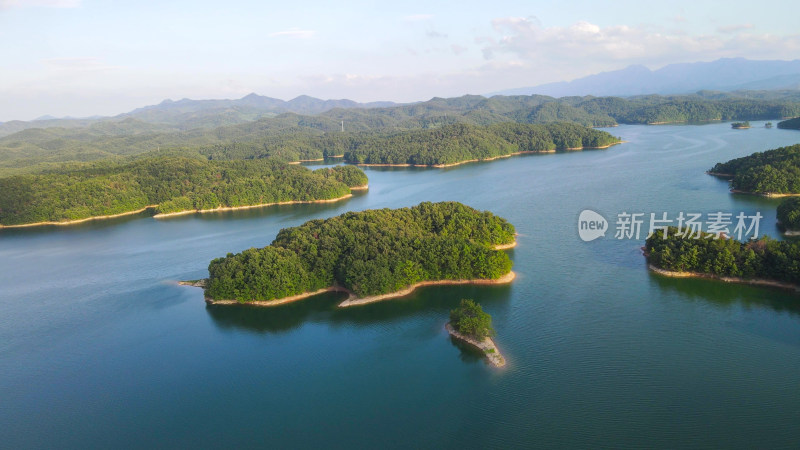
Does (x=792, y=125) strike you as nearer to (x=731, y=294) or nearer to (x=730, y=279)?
(x=730, y=279)

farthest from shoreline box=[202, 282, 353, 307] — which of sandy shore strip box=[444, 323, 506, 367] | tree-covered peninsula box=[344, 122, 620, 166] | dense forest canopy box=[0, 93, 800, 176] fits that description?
dense forest canopy box=[0, 93, 800, 176]

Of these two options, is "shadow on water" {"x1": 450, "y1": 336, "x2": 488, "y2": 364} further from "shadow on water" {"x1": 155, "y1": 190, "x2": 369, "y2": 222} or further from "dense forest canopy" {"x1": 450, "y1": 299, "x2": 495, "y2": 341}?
"shadow on water" {"x1": 155, "y1": 190, "x2": 369, "y2": 222}

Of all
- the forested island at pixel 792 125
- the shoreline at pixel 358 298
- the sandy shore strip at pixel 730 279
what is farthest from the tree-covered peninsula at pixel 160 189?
the forested island at pixel 792 125

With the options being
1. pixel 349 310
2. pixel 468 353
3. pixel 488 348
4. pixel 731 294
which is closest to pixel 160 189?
pixel 349 310

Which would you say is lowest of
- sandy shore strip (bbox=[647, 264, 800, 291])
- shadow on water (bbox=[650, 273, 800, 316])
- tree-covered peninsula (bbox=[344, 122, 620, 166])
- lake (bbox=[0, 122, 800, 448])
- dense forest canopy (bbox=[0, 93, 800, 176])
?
lake (bbox=[0, 122, 800, 448])

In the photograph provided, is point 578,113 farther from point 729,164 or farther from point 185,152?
point 185,152

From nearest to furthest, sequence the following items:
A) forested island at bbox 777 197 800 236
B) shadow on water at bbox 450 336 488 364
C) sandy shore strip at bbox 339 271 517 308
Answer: shadow on water at bbox 450 336 488 364
sandy shore strip at bbox 339 271 517 308
forested island at bbox 777 197 800 236
